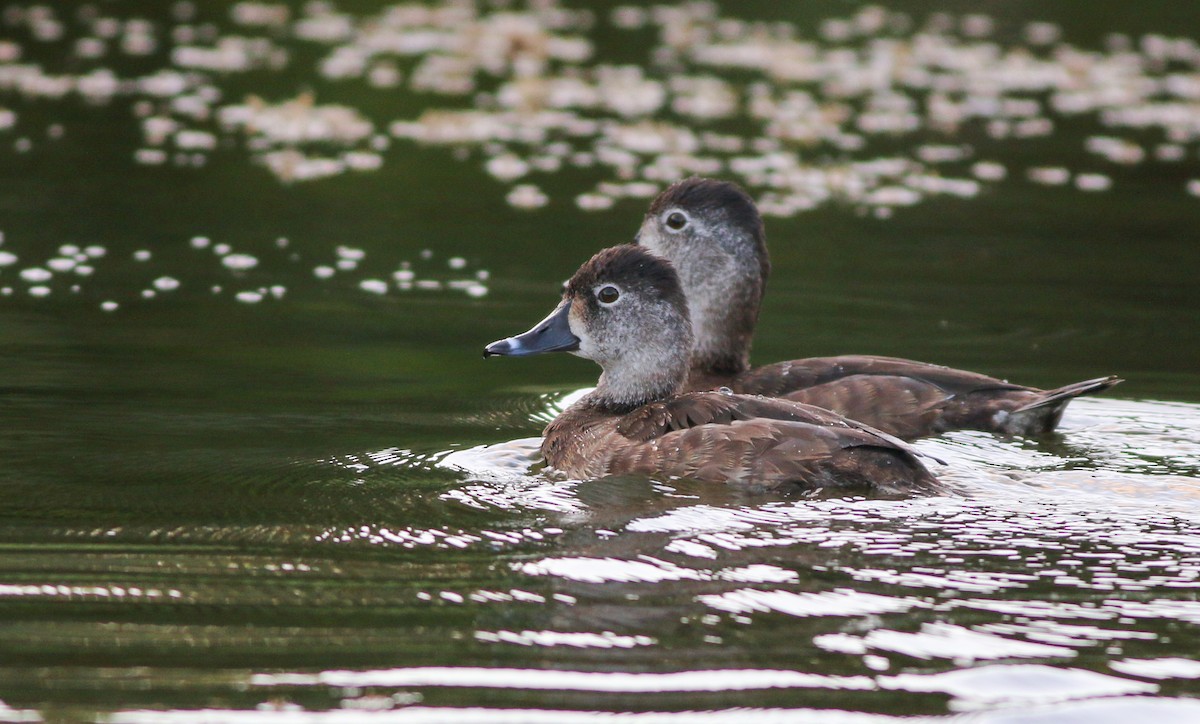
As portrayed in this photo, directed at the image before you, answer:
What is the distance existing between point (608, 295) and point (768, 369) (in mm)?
1284

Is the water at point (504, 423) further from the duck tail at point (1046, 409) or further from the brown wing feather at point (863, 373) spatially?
the brown wing feather at point (863, 373)

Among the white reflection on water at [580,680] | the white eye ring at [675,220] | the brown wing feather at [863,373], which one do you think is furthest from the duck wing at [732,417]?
the white eye ring at [675,220]

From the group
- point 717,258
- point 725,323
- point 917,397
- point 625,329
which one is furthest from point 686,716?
point 717,258

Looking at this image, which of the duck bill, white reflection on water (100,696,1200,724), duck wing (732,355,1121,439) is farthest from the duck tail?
white reflection on water (100,696,1200,724)

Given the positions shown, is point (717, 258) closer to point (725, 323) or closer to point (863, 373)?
point (725, 323)

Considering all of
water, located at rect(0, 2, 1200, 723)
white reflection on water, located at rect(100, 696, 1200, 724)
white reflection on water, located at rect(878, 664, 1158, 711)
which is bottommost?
white reflection on water, located at rect(100, 696, 1200, 724)

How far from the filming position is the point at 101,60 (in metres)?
19.1

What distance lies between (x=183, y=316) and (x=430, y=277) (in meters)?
1.87

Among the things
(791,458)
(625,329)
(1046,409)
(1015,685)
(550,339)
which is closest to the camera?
(1015,685)

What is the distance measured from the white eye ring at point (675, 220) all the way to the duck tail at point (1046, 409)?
231 cm

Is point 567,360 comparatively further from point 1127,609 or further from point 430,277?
point 1127,609

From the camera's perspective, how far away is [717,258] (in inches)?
382

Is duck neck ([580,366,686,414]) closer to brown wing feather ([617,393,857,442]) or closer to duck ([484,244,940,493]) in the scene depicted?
duck ([484,244,940,493])

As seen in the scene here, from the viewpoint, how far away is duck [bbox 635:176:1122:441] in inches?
330
